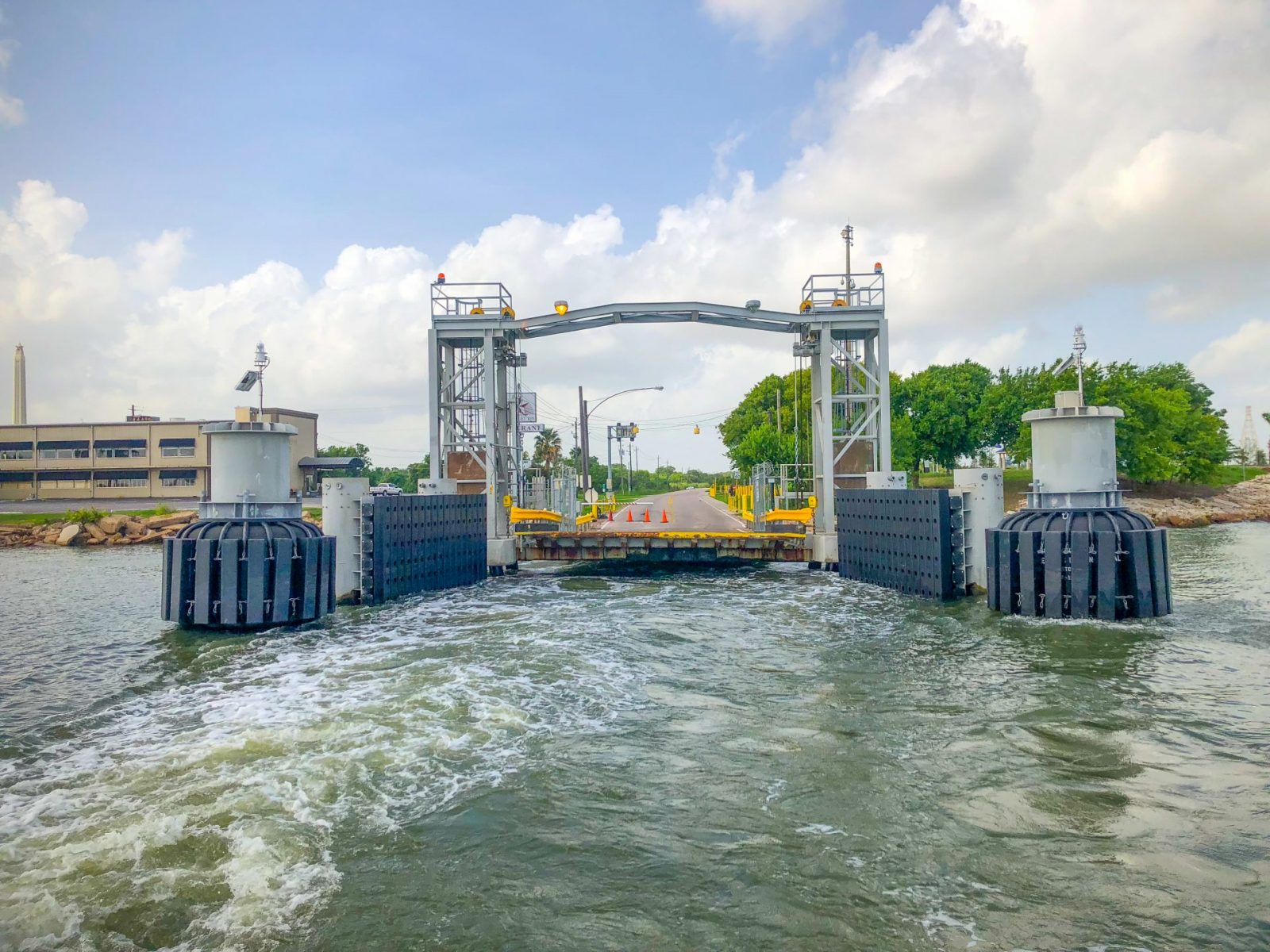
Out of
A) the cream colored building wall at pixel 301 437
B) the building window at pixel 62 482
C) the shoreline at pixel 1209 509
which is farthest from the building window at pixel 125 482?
the shoreline at pixel 1209 509

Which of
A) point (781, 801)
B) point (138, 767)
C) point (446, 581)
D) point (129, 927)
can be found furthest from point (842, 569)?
point (129, 927)

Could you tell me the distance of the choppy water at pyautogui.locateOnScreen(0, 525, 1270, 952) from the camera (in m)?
5.18

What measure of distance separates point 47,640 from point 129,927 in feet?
43.3

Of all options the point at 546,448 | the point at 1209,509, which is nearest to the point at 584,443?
the point at 546,448

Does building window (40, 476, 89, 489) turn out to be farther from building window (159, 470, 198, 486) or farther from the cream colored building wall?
the cream colored building wall

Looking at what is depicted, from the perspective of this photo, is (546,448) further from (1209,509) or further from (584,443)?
(1209,509)

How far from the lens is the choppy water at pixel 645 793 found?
518 centimetres

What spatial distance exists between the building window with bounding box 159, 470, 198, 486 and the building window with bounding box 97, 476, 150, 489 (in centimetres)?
140

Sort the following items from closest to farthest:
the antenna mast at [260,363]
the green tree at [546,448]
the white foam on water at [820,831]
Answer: the white foam on water at [820,831]
the antenna mast at [260,363]
the green tree at [546,448]

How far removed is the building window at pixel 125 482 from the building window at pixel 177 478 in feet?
4.58

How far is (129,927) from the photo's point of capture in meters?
5.10

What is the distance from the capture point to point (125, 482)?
77875 mm

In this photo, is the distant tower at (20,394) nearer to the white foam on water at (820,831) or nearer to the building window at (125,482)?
the building window at (125,482)

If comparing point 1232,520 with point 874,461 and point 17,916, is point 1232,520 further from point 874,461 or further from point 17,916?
point 17,916
